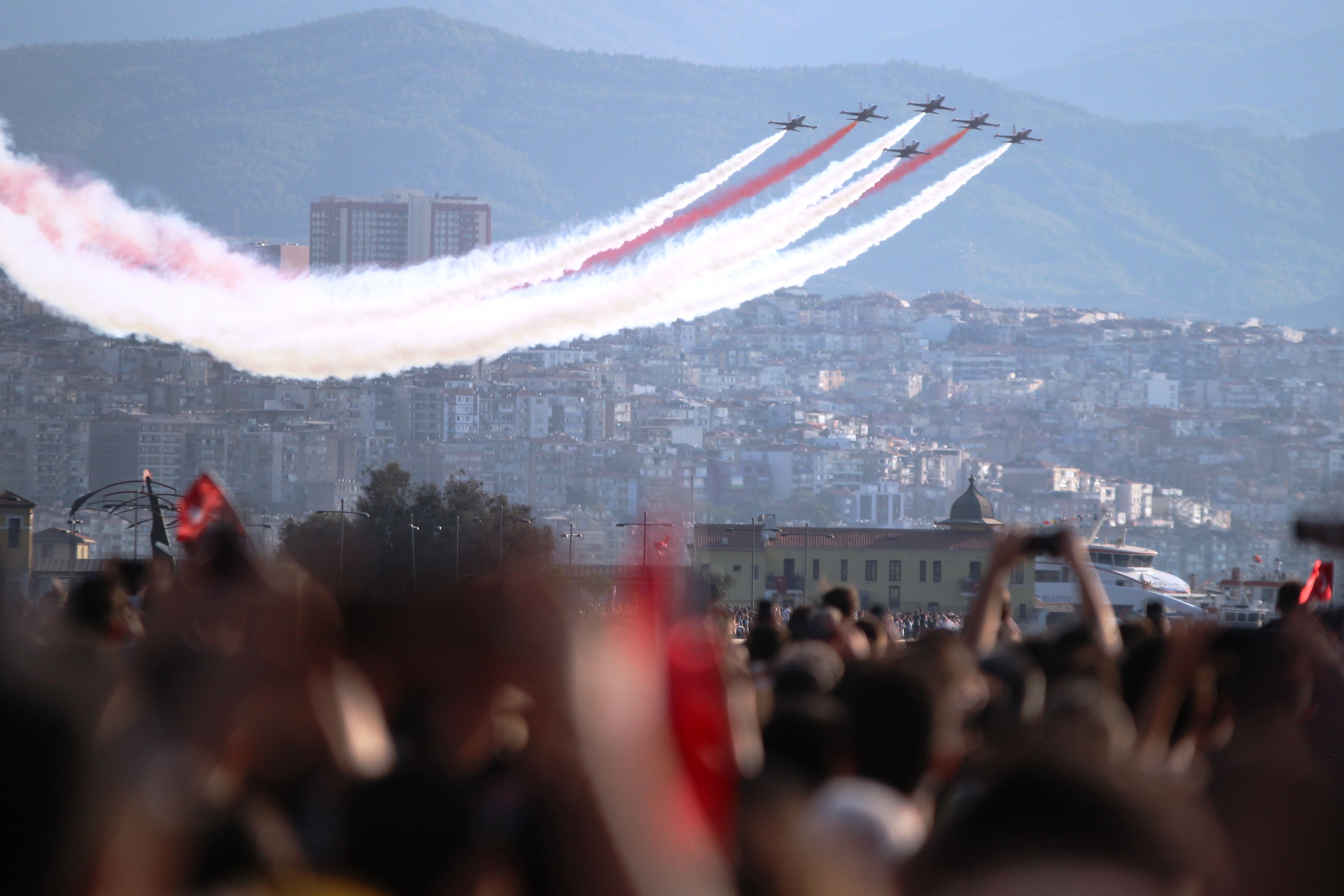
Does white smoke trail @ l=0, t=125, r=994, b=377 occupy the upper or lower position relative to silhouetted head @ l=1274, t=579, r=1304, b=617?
upper

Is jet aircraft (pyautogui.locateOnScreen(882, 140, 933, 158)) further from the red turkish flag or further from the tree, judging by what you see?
the red turkish flag

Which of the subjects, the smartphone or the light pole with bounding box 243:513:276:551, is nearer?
the smartphone

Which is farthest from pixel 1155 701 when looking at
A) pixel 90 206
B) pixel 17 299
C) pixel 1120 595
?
pixel 17 299

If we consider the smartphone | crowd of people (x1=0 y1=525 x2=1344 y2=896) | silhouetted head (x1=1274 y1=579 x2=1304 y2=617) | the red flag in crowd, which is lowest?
the red flag in crowd

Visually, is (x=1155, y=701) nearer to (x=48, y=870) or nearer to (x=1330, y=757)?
(x=1330, y=757)

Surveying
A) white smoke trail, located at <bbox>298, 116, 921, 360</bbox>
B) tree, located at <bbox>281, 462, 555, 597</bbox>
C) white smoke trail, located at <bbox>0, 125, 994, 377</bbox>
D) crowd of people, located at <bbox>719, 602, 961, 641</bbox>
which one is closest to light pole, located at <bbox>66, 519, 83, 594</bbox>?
tree, located at <bbox>281, 462, 555, 597</bbox>

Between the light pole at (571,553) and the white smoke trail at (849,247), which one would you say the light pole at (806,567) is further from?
the white smoke trail at (849,247)

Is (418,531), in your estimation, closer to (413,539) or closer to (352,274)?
(413,539)
